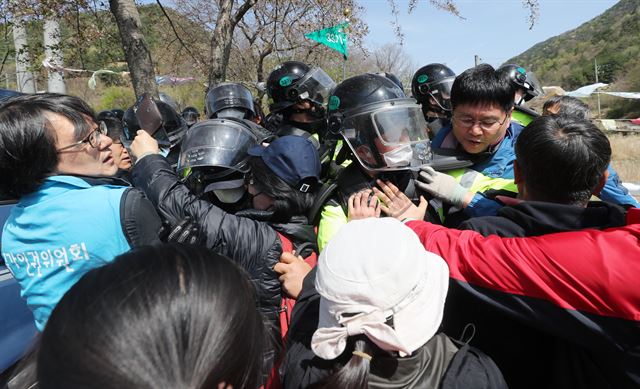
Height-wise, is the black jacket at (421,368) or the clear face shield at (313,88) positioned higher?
the clear face shield at (313,88)

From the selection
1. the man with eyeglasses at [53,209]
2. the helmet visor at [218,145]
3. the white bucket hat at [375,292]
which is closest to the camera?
the white bucket hat at [375,292]

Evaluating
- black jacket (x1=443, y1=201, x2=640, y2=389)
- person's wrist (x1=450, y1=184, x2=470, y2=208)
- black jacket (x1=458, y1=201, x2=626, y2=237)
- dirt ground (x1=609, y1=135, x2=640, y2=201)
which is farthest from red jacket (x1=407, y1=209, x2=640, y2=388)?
dirt ground (x1=609, y1=135, x2=640, y2=201)

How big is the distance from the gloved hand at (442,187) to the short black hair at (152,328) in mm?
1365

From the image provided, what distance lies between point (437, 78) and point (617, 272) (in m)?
3.36

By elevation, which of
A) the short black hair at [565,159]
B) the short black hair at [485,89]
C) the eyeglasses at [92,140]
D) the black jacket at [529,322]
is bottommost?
the black jacket at [529,322]

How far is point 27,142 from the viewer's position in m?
1.52

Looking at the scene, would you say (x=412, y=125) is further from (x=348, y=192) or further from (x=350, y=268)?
(x=350, y=268)

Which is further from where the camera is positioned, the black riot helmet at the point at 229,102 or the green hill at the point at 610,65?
the green hill at the point at 610,65

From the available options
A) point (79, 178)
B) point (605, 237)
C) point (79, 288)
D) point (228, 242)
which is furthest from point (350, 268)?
point (79, 178)

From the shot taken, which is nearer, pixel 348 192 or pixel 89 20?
pixel 348 192

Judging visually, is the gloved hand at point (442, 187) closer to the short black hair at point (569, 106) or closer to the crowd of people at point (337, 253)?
the crowd of people at point (337, 253)

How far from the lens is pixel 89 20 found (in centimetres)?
A: 709

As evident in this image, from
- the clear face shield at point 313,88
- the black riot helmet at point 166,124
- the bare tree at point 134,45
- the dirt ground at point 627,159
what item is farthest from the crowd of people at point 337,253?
the dirt ground at point 627,159

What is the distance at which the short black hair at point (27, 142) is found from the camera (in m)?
1.50
